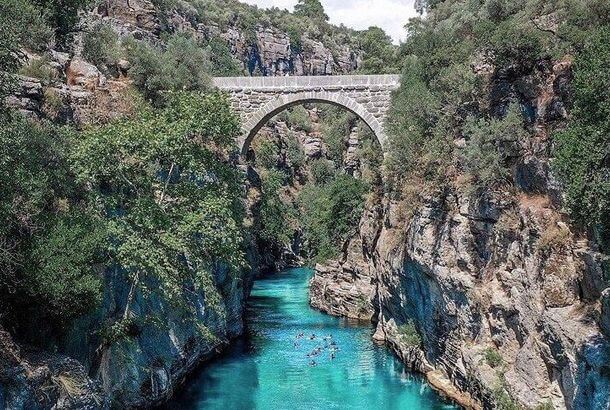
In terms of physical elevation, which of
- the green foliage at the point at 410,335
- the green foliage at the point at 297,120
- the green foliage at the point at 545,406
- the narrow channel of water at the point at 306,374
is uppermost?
the green foliage at the point at 297,120

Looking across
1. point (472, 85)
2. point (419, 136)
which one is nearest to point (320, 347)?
point (419, 136)

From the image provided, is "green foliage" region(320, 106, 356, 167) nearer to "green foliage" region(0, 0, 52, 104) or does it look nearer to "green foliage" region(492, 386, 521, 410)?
"green foliage" region(0, 0, 52, 104)

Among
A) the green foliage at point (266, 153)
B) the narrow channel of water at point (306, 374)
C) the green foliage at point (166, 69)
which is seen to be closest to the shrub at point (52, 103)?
the green foliage at point (166, 69)

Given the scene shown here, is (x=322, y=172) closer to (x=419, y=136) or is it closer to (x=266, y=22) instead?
(x=266, y=22)

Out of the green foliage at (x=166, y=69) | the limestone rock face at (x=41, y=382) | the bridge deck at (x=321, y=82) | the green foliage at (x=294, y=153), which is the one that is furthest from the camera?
the green foliage at (x=294, y=153)

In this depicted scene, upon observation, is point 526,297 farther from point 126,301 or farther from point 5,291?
point 5,291

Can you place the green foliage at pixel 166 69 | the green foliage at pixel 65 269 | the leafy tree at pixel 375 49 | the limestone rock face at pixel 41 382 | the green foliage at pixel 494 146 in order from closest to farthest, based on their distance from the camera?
the limestone rock face at pixel 41 382 → the green foliage at pixel 65 269 → the green foliage at pixel 494 146 → the green foliage at pixel 166 69 → the leafy tree at pixel 375 49

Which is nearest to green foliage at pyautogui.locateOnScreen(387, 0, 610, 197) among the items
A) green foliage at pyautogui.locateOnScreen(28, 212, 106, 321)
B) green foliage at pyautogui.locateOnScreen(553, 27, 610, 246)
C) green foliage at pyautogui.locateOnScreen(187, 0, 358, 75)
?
green foliage at pyautogui.locateOnScreen(553, 27, 610, 246)

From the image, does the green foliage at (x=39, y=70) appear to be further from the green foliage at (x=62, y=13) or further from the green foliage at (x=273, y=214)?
the green foliage at (x=273, y=214)
